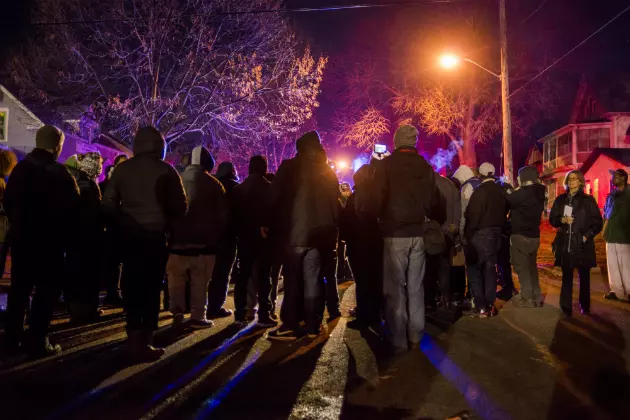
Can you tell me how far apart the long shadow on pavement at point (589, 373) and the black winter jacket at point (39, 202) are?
439 cm

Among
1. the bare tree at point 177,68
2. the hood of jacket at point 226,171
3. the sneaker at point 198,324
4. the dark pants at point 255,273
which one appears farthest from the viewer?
the bare tree at point 177,68

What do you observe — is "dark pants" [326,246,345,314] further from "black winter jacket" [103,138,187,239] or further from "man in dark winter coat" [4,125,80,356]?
"man in dark winter coat" [4,125,80,356]

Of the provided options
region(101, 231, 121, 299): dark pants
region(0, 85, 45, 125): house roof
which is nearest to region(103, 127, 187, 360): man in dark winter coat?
region(101, 231, 121, 299): dark pants

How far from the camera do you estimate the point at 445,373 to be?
4383 mm

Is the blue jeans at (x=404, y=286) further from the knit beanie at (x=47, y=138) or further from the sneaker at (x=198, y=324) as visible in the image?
the knit beanie at (x=47, y=138)

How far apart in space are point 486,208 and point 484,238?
40cm

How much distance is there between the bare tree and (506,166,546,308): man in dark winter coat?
49.2 feet

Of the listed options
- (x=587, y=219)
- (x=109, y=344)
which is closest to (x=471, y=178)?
(x=587, y=219)

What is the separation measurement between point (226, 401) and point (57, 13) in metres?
19.5

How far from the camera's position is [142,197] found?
15.5 feet

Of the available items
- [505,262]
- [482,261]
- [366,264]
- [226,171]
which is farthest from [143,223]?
[505,262]

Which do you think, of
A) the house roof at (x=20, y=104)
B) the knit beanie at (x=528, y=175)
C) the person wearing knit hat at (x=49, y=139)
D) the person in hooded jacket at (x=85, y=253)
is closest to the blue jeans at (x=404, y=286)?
the knit beanie at (x=528, y=175)

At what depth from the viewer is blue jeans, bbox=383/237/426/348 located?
5.24m

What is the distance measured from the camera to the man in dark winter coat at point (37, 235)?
477 cm
